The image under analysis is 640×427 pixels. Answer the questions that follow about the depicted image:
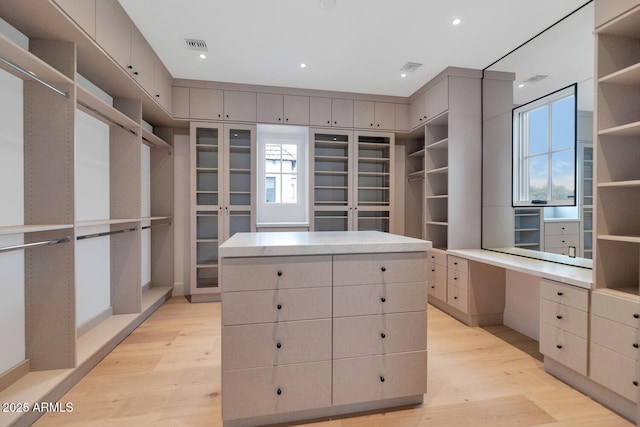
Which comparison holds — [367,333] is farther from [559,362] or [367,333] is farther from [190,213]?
[190,213]

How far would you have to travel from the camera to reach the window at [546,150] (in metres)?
2.26

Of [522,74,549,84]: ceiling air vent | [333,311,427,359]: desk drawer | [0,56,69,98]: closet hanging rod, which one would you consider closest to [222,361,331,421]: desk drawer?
[333,311,427,359]: desk drawer

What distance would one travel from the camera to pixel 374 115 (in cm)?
403

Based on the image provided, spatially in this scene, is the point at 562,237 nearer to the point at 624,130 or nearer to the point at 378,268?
the point at 624,130

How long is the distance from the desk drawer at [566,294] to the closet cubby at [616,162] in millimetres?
116

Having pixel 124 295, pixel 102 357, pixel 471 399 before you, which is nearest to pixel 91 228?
pixel 124 295

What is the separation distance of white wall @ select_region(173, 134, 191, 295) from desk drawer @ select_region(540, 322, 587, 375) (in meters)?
3.98

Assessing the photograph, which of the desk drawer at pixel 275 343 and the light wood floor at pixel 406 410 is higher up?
the desk drawer at pixel 275 343

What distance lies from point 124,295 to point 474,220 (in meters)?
3.88

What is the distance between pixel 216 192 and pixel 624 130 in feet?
12.4

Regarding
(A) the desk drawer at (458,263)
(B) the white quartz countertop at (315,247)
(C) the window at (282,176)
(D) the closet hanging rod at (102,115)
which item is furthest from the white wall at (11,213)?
(A) the desk drawer at (458,263)

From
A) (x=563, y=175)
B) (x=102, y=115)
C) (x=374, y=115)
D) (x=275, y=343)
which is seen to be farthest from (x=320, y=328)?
(x=374, y=115)

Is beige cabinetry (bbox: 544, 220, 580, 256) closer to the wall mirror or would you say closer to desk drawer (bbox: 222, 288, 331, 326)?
the wall mirror

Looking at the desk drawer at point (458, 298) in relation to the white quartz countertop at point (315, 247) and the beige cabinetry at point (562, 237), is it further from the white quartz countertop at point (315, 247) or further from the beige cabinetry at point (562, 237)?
the white quartz countertop at point (315, 247)
